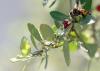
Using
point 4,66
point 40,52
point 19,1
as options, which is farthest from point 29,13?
point 40,52

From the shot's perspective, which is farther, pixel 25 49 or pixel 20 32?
pixel 20 32

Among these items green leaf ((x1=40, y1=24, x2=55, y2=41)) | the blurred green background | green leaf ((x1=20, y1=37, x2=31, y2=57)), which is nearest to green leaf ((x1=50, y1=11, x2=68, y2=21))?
green leaf ((x1=40, y1=24, x2=55, y2=41))

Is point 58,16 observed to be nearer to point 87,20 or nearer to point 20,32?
point 87,20

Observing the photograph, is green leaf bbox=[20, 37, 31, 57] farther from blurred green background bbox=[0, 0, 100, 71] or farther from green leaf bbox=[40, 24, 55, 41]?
blurred green background bbox=[0, 0, 100, 71]

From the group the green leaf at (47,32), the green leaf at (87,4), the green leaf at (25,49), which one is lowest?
the green leaf at (25,49)

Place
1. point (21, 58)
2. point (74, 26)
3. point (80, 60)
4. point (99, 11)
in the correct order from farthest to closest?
point (80, 60)
point (99, 11)
point (21, 58)
point (74, 26)

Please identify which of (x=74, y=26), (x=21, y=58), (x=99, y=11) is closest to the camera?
(x=74, y=26)

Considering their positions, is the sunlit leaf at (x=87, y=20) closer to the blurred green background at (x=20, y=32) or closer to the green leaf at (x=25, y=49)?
the green leaf at (x=25, y=49)

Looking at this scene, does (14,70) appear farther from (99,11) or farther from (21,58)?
(99,11)

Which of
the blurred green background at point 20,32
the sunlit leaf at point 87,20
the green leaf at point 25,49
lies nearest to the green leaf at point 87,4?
the sunlit leaf at point 87,20

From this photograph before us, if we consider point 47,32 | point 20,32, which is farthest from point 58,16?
point 20,32

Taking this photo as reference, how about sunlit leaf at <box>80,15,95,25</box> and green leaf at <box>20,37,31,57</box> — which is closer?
sunlit leaf at <box>80,15,95,25</box>
